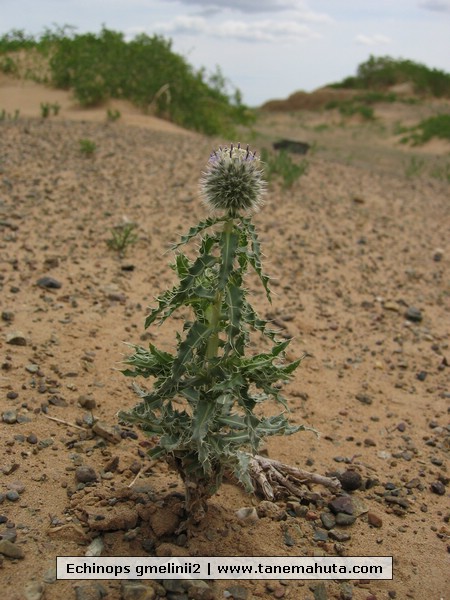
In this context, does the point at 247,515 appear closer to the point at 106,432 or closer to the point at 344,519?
the point at 344,519

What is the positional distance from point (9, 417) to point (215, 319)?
1.40 meters

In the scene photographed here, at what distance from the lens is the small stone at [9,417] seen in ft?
11.1

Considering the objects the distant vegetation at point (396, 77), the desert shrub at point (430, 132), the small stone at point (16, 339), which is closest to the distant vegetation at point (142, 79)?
the desert shrub at point (430, 132)

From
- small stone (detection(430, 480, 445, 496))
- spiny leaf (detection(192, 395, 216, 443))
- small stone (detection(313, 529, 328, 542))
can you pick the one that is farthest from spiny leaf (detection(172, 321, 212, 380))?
small stone (detection(430, 480, 445, 496))

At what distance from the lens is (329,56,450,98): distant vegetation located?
29.6m

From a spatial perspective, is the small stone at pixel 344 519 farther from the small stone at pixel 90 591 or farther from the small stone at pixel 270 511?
the small stone at pixel 90 591

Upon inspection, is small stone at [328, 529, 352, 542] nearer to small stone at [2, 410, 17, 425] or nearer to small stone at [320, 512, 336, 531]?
small stone at [320, 512, 336, 531]

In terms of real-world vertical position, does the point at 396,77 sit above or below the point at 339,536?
above

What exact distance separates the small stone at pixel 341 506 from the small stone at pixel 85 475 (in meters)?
1.16

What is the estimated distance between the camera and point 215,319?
2.65m

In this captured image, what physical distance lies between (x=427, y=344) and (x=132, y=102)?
894 centimetres

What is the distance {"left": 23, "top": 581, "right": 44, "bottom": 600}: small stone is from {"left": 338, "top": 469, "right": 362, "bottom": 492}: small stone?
165cm

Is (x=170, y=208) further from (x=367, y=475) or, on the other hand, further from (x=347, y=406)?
(x=367, y=475)

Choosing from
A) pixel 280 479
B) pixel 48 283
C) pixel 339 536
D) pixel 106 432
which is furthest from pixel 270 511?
pixel 48 283
